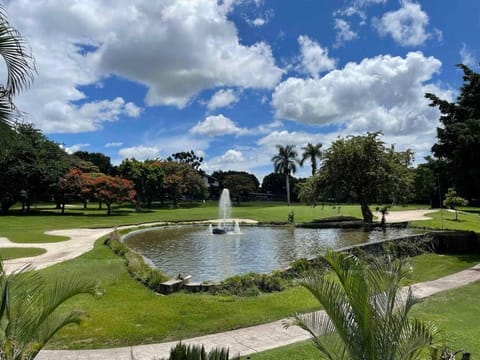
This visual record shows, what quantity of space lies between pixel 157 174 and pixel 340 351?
5161cm

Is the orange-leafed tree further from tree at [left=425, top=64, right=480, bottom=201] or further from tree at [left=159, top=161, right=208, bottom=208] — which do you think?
tree at [left=425, top=64, right=480, bottom=201]

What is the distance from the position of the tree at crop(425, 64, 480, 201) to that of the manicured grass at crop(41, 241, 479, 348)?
10.0 meters

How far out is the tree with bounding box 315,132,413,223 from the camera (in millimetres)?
30875

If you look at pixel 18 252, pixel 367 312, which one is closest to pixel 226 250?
A: pixel 18 252

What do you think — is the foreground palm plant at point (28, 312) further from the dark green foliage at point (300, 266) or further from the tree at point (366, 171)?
the tree at point (366, 171)

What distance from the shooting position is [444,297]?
32.2 feet

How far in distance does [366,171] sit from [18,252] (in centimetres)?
2445

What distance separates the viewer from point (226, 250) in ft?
62.5

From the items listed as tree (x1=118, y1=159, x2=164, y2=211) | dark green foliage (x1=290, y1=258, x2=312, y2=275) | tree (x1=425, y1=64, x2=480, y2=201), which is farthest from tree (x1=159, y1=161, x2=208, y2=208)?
dark green foliage (x1=290, y1=258, x2=312, y2=275)

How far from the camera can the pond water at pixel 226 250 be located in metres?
14.5

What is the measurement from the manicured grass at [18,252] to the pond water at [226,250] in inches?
182

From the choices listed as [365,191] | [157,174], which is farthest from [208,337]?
[157,174]

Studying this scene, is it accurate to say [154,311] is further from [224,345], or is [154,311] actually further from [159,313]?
[224,345]

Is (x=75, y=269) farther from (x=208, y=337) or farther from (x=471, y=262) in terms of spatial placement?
(x=471, y=262)
